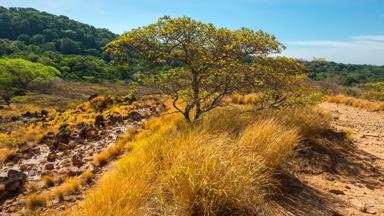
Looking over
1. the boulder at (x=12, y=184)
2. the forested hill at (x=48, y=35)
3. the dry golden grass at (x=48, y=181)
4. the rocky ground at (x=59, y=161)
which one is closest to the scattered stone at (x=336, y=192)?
the rocky ground at (x=59, y=161)

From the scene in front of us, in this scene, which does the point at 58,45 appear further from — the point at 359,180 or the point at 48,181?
the point at 359,180

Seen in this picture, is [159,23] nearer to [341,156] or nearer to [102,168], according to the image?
[102,168]

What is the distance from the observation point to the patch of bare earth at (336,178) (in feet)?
12.2

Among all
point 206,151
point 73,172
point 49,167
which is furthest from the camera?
point 49,167

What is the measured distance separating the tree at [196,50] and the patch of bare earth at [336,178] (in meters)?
2.21

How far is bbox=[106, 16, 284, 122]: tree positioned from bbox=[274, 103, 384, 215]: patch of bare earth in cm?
221

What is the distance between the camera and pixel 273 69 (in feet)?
22.1

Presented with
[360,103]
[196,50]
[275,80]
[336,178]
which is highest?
[196,50]

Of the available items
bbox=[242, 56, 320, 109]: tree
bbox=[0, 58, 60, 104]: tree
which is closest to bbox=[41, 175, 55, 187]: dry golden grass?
bbox=[242, 56, 320, 109]: tree

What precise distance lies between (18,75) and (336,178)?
137 feet

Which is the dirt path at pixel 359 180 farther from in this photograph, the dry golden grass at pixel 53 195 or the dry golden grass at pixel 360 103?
the dry golden grass at pixel 360 103

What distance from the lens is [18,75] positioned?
3816cm

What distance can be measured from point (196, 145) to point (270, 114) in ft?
11.2

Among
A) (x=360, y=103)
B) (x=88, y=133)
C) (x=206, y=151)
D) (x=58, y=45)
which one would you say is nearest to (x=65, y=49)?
(x=58, y=45)
